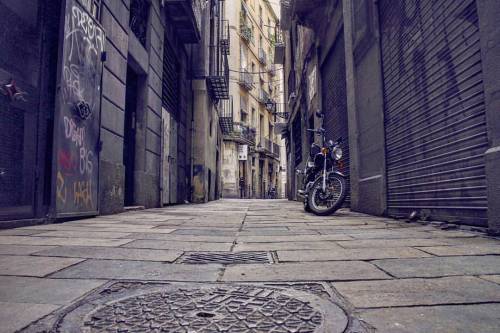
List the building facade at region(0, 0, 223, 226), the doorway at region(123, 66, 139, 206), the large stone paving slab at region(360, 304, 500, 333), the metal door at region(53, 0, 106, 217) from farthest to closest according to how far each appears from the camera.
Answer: the doorway at region(123, 66, 139, 206), the metal door at region(53, 0, 106, 217), the building facade at region(0, 0, 223, 226), the large stone paving slab at region(360, 304, 500, 333)

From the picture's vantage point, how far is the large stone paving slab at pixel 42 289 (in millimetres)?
1597

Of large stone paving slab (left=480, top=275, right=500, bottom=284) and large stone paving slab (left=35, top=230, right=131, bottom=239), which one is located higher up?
large stone paving slab (left=35, top=230, right=131, bottom=239)

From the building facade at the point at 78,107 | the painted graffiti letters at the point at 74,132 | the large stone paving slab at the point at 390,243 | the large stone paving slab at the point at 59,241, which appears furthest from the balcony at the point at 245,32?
the large stone paving slab at the point at 390,243

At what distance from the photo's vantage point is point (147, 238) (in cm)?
351

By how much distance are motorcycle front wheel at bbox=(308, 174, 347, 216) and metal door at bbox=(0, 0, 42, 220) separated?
4.36 meters

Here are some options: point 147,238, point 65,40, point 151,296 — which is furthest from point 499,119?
point 65,40

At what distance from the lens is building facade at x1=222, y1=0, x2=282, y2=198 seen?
93.4 feet

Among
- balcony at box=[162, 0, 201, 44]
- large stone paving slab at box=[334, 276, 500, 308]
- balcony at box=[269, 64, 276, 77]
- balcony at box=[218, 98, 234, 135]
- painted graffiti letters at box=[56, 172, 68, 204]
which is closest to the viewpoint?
large stone paving slab at box=[334, 276, 500, 308]

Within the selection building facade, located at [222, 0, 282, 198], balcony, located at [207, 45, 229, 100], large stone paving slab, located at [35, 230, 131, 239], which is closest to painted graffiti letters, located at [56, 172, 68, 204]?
large stone paving slab, located at [35, 230, 131, 239]

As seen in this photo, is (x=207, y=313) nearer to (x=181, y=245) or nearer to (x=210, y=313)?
(x=210, y=313)

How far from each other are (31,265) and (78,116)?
3355 mm

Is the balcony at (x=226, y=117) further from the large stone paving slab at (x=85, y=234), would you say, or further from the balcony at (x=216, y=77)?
the large stone paving slab at (x=85, y=234)

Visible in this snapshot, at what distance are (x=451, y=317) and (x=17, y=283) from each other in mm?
1994

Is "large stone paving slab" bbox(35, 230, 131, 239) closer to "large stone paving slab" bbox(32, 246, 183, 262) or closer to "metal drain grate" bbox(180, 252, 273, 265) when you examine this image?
"large stone paving slab" bbox(32, 246, 183, 262)
